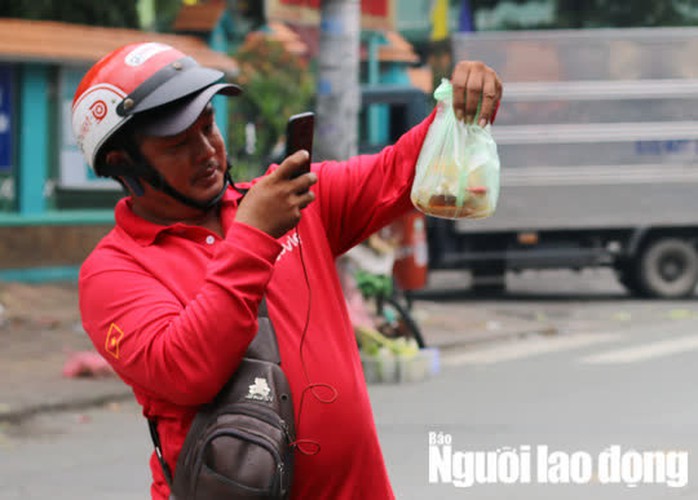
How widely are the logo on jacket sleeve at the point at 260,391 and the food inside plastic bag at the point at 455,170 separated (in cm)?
60

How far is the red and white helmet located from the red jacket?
0.19 metres

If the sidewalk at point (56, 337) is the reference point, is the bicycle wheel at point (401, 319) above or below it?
above

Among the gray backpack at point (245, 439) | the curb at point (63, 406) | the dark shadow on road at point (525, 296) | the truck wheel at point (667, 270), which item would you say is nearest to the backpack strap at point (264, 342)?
the gray backpack at point (245, 439)

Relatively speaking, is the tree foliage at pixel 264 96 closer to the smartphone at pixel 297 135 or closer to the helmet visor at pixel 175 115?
the helmet visor at pixel 175 115

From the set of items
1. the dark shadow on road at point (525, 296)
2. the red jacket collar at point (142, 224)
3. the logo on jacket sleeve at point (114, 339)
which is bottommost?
the dark shadow on road at point (525, 296)

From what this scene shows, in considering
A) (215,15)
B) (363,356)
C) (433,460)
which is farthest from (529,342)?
(215,15)

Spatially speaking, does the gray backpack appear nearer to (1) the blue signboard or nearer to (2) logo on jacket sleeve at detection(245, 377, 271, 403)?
(2) logo on jacket sleeve at detection(245, 377, 271, 403)

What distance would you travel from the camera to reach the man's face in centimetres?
262

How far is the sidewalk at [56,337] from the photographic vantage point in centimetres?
972

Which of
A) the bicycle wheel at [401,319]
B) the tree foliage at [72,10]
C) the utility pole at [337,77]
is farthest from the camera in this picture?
the tree foliage at [72,10]

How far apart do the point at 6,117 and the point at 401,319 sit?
6.83m

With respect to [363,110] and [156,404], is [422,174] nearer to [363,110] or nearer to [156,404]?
[156,404]

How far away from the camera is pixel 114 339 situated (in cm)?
252

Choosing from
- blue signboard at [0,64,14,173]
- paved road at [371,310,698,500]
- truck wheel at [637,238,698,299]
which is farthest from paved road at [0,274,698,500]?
blue signboard at [0,64,14,173]
